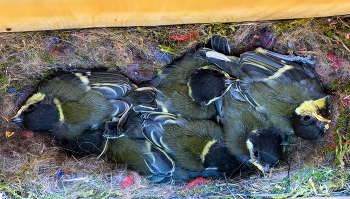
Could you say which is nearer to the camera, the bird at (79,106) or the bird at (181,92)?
the bird at (79,106)

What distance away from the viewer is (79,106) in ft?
6.16

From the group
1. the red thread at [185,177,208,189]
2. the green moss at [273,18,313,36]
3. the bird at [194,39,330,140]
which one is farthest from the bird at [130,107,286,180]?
the green moss at [273,18,313,36]

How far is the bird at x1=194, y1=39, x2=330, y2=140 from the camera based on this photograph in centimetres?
179

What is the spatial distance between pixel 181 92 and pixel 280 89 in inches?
26.3

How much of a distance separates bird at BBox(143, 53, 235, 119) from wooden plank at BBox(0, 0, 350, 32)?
1.18 feet

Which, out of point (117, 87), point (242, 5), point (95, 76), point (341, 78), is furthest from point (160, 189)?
point (341, 78)

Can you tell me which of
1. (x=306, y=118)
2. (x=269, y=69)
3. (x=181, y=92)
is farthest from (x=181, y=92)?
(x=306, y=118)

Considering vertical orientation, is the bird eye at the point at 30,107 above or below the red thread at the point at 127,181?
above

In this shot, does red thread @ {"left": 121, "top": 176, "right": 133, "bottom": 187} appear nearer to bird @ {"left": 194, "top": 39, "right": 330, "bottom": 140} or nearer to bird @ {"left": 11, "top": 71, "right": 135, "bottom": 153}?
bird @ {"left": 11, "top": 71, "right": 135, "bottom": 153}

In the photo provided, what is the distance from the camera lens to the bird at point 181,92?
6.43 ft

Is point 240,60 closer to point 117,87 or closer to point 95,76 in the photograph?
point 117,87

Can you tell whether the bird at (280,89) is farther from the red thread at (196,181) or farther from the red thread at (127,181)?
the red thread at (127,181)

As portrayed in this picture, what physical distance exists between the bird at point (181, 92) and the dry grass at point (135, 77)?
10 centimetres

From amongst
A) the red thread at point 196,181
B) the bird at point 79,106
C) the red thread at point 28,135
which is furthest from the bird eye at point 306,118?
the red thread at point 28,135
